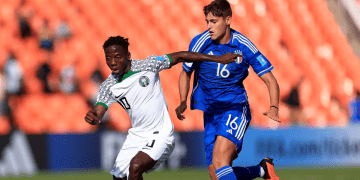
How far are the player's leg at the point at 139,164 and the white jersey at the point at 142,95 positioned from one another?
8.9 inches

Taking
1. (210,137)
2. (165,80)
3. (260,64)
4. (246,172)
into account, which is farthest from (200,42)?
(165,80)

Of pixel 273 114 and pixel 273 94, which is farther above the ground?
pixel 273 94

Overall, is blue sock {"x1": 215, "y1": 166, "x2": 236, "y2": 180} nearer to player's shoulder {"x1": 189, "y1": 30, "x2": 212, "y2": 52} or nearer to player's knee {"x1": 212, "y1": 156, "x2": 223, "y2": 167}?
player's knee {"x1": 212, "y1": 156, "x2": 223, "y2": 167}

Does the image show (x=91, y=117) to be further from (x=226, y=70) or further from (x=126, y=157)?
(x=226, y=70)

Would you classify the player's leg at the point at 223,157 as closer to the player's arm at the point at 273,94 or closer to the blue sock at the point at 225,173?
the blue sock at the point at 225,173

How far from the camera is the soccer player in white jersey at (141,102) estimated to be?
4383mm

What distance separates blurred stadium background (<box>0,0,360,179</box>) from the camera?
8.00 meters

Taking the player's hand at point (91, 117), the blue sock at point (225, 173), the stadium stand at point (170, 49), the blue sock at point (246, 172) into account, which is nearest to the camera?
the player's hand at point (91, 117)

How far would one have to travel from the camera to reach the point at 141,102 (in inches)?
175

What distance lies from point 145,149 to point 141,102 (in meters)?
0.40

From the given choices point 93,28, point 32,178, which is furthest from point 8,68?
point 32,178

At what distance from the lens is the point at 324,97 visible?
9750 millimetres

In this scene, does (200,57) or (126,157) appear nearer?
(200,57)

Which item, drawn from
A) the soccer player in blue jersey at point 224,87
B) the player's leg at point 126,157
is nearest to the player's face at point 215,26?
the soccer player in blue jersey at point 224,87
